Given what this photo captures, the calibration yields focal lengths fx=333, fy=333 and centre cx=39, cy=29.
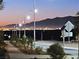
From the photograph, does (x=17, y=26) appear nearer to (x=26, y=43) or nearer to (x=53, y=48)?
(x=26, y=43)

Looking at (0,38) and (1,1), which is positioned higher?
(1,1)

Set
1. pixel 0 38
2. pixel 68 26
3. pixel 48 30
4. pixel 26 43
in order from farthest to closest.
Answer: pixel 48 30 → pixel 26 43 → pixel 0 38 → pixel 68 26

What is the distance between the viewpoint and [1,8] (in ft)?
52.7

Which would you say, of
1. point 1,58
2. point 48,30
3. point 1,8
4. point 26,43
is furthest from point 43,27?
point 1,8

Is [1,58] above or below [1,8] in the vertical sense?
below

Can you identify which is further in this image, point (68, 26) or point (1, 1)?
point (68, 26)

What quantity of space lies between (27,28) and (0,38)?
45.7 m

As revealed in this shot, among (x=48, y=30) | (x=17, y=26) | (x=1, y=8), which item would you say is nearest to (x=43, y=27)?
(x=48, y=30)

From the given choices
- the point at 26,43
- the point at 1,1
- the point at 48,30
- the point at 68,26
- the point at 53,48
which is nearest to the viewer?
the point at 1,1

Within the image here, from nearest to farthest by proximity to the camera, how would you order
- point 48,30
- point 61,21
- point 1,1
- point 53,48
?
point 1,1
point 53,48
point 61,21
point 48,30

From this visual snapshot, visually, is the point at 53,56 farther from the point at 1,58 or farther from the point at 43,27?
the point at 43,27

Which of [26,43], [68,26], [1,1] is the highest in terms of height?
[1,1]

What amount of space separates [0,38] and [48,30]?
4916 cm

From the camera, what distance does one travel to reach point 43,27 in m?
79.1
